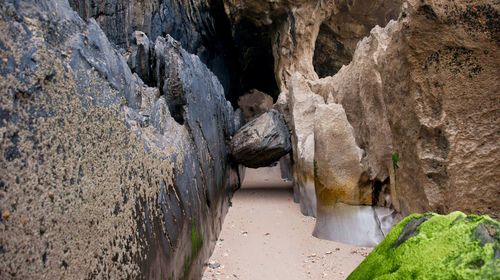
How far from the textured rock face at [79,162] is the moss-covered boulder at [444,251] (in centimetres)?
147

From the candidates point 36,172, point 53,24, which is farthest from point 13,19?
point 36,172

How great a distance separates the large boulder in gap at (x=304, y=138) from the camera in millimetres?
7309

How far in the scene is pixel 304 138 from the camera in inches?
313

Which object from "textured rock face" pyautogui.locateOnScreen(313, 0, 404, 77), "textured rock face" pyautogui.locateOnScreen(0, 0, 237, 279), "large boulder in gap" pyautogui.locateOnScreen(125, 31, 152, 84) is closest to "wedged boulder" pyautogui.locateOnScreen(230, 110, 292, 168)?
"large boulder in gap" pyautogui.locateOnScreen(125, 31, 152, 84)

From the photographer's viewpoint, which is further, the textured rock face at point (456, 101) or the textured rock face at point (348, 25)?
the textured rock face at point (348, 25)

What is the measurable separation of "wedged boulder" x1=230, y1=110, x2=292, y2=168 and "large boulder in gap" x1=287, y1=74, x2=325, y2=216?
1.13ft

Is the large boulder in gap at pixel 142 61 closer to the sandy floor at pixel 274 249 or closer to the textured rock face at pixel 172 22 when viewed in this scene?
the sandy floor at pixel 274 249

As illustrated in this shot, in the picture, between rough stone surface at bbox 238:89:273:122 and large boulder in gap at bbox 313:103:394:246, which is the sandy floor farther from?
rough stone surface at bbox 238:89:273:122

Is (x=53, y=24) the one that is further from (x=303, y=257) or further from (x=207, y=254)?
(x=303, y=257)

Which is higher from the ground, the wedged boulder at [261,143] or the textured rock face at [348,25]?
the textured rock face at [348,25]

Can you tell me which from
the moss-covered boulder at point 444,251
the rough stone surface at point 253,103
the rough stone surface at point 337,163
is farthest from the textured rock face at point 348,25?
the moss-covered boulder at point 444,251

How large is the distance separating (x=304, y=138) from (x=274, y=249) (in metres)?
2.87

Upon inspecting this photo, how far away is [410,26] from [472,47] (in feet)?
1.61

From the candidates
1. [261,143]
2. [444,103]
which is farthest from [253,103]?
[444,103]
